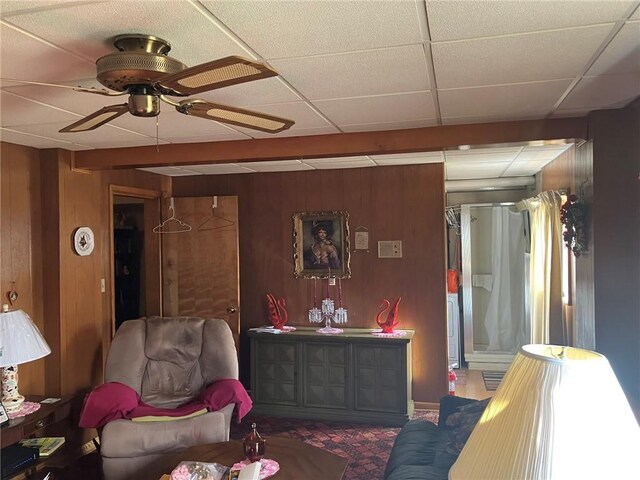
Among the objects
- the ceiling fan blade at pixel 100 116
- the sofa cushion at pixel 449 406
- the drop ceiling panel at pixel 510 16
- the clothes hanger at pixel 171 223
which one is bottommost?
the sofa cushion at pixel 449 406

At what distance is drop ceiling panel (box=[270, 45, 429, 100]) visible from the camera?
1946 mm

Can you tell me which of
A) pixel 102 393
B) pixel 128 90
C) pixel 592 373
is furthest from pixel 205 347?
pixel 592 373

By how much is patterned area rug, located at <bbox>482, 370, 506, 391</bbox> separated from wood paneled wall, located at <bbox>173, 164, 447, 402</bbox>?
3.47 feet

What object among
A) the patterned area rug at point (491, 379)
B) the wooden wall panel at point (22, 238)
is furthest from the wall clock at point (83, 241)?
the patterned area rug at point (491, 379)

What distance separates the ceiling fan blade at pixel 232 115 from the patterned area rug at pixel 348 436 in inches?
95.9

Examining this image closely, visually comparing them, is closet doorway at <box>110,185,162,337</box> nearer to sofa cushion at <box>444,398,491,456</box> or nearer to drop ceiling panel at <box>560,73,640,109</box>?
sofa cushion at <box>444,398,491,456</box>

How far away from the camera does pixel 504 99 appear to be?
101 inches

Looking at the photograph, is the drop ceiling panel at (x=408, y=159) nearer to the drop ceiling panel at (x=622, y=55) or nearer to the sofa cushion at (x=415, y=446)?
the drop ceiling panel at (x=622, y=55)

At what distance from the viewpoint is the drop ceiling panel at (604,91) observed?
2.26 m

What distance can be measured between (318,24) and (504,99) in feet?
4.35

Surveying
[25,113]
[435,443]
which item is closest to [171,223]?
[25,113]

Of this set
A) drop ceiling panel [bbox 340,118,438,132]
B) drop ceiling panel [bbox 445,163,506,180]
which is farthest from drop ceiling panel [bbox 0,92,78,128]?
drop ceiling panel [bbox 445,163,506,180]

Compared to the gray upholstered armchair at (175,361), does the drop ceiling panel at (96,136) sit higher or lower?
higher

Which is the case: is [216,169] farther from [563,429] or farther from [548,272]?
[563,429]
